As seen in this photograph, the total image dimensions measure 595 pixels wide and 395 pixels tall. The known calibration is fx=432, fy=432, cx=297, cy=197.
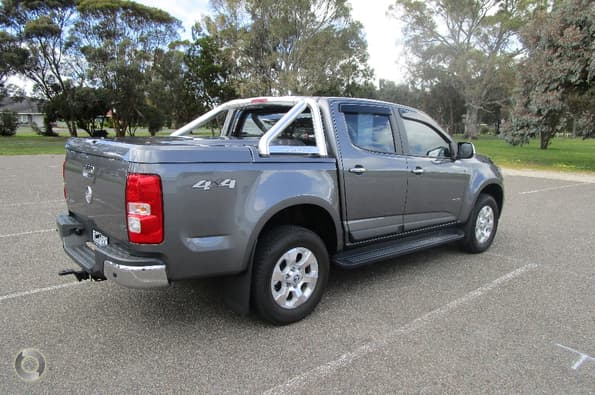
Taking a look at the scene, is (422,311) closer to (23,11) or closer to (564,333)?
(564,333)

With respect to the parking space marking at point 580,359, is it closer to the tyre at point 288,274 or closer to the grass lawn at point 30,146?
the tyre at point 288,274

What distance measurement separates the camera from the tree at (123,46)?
30.6m

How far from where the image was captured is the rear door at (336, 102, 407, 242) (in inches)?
153

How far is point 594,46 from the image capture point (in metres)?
13.9

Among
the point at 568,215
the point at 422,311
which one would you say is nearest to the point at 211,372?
the point at 422,311

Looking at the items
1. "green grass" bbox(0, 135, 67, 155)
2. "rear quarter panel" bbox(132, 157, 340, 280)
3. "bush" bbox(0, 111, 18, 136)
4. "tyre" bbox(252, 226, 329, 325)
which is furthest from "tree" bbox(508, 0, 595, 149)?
"bush" bbox(0, 111, 18, 136)

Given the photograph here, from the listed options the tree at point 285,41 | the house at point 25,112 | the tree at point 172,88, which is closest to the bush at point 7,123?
the house at point 25,112

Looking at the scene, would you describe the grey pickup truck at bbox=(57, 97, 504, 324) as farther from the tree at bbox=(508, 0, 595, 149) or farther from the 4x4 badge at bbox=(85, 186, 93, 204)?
the tree at bbox=(508, 0, 595, 149)

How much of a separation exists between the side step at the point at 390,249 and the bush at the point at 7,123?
153 feet

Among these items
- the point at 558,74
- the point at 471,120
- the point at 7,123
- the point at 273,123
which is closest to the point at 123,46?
the point at 7,123

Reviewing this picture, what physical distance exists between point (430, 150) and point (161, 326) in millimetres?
3322

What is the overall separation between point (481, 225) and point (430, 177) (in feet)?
4.57

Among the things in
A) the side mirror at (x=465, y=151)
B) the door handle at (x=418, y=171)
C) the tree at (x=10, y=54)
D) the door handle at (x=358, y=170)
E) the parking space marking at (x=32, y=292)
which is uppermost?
the tree at (x=10, y=54)

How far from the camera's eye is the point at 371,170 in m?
4.01
